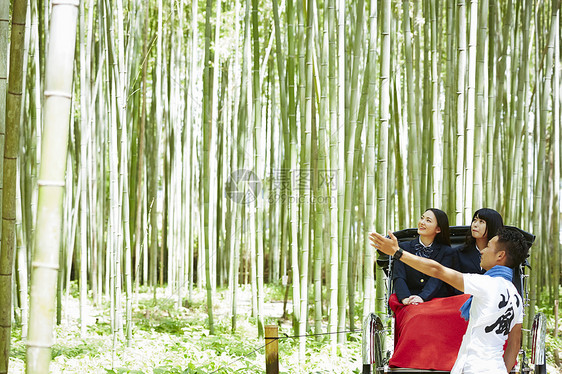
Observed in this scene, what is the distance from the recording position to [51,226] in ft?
3.24

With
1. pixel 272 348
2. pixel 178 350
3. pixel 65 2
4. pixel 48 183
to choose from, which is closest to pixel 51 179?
pixel 48 183

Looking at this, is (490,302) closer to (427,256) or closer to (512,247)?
(512,247)

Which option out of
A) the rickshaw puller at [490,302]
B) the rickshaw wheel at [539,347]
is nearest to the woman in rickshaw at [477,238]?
the rickshaw wheel at [539,347]

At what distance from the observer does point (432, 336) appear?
6.65ft

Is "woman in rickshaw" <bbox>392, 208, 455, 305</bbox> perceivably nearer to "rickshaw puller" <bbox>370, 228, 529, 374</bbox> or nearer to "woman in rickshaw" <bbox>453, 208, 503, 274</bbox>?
"woman in rickshaw" <bbox>453, 208, 503, 274</bbox>

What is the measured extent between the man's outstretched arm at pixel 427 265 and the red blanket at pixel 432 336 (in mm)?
496

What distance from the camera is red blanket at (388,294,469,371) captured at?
2.00 m

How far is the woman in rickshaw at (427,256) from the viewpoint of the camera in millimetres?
2318

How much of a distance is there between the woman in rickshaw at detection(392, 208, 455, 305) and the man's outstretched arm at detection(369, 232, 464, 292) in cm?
67

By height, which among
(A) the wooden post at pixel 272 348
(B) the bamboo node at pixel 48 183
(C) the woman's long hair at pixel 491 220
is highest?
(B) the bamboo node at pixel 48 183

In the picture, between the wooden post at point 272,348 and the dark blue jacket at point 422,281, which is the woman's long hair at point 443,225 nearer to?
the dark blue jacket at point 422,281

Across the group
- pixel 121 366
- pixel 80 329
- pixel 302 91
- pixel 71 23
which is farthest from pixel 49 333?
pixel 80 329

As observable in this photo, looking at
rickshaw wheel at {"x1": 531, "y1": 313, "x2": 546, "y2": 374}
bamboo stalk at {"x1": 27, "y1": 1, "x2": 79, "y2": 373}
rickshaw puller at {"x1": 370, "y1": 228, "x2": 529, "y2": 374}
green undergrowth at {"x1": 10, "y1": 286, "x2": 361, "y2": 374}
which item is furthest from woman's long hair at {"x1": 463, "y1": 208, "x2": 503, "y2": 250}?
bamboo stalk at {"x1": 27, "y1": 1, "x2": 79, "y2": 373}

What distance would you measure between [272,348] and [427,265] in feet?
2.67
